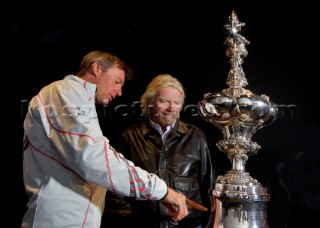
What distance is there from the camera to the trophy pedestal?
80 cm

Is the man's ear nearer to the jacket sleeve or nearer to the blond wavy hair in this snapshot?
the jacket sleeve

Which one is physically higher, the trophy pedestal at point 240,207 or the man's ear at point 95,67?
the man's ear at point 95,67

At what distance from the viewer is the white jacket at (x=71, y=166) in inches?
38.0

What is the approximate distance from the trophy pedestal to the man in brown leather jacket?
2.41 ft

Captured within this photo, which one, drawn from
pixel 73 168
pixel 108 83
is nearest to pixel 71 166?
pixel 73 168

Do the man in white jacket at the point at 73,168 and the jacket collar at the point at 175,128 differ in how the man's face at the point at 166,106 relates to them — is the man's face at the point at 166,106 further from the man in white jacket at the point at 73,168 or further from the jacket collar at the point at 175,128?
the man in white jacket at the point at 73,168

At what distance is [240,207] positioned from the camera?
31.9 inches

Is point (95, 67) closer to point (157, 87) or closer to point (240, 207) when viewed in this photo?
point (157, 87)

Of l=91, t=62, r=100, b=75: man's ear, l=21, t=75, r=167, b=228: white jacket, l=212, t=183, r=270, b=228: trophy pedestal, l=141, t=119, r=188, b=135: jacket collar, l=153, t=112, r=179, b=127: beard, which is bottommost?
l=212, t=183, r=270, b=228: trophy pedestal

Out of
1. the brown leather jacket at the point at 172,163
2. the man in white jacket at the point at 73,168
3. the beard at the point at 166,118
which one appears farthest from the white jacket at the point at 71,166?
the beard at the point at 166,118

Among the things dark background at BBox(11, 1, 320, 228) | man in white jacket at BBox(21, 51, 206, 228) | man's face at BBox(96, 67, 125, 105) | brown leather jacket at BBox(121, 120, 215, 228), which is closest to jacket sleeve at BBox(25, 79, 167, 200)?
man in white jacket at BBox(21, 51, 206, 228)

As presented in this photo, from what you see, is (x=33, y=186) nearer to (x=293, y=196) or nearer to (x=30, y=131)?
(x=30, y=131)

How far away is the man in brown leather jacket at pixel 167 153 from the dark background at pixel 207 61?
0.41 m

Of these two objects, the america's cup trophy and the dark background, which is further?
the dark background
